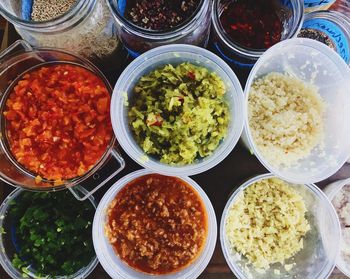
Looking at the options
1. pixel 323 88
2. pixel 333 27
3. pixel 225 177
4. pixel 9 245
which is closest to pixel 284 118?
pixel 323 88

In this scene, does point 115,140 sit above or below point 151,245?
above

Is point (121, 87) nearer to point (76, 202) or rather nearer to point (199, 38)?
point (199, 38)

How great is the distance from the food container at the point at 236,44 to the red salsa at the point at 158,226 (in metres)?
0.44

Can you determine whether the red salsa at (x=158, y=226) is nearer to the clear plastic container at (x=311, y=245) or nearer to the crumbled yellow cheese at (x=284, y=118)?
the clear plastic container at (x=311, y=245)

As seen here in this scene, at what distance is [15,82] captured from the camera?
1583 millimetres

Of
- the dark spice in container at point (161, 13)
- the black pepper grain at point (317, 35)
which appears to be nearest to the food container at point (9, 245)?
the dark spice in container at point (161, 13)

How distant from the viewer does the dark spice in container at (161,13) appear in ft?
4.61

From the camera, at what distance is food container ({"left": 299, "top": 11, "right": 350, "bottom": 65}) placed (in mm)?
1647

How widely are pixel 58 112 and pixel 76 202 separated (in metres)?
0.33

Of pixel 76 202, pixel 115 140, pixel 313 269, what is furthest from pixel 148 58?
pixel 313 269

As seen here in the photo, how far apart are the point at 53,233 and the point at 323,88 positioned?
1004mm

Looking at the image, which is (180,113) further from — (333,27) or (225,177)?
(333,27)

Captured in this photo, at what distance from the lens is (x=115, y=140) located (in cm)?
150

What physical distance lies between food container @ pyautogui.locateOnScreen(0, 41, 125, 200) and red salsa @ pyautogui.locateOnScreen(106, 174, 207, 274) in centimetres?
13
